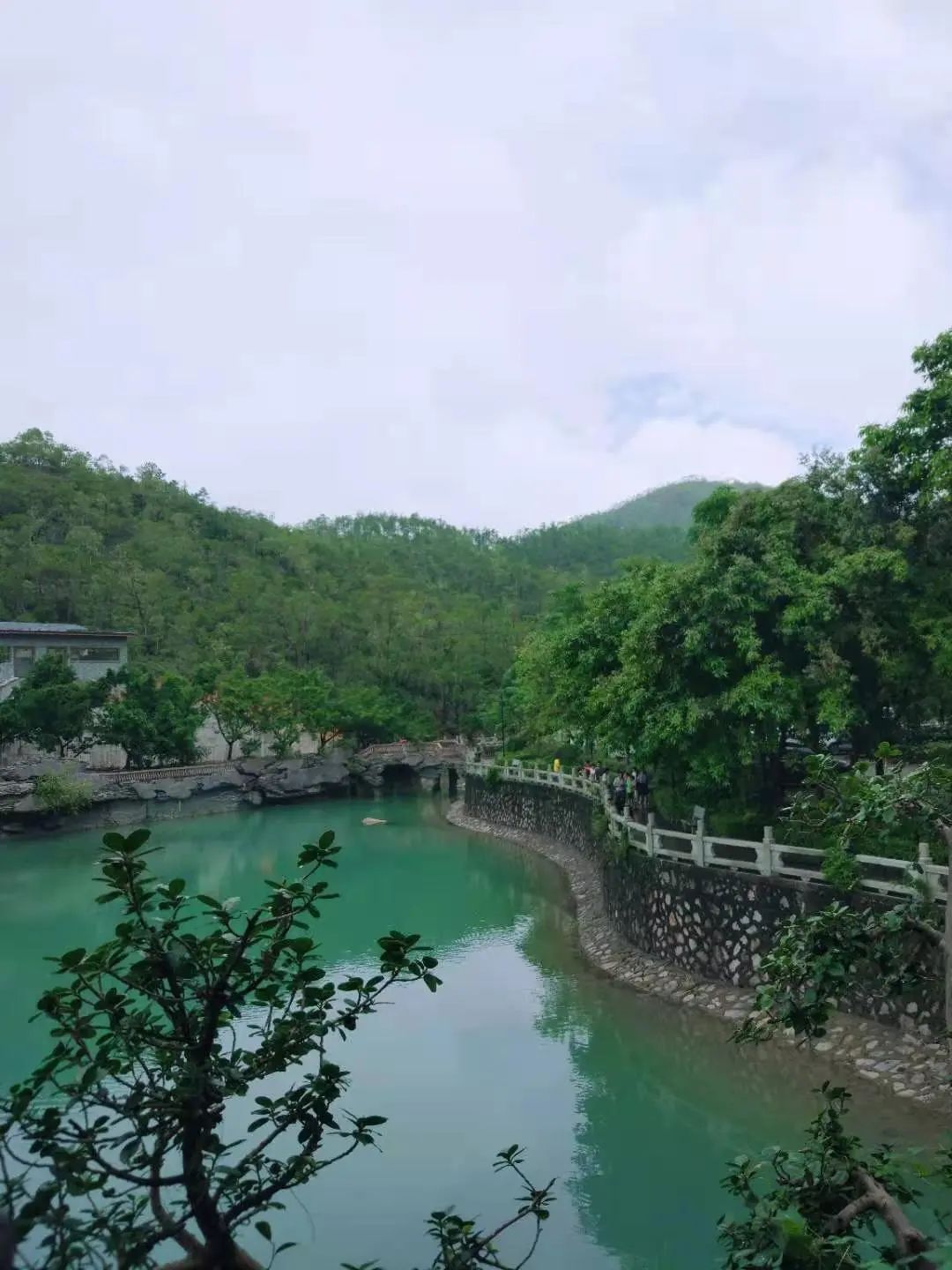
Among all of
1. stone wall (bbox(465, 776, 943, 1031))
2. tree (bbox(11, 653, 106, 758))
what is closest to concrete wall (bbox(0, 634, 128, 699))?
tree (bbox(11, 653, 106, 758))

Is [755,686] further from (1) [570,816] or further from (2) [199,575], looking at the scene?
(2) [199,575]

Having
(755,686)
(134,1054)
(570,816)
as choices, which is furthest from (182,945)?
(570,816)

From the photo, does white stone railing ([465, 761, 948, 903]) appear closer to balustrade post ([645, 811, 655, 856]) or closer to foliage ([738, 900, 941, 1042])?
balustrade post ([645, 811, 655, 856])

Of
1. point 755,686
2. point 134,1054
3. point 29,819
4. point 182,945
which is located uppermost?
point 755,686

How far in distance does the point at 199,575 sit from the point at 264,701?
16434 millimetres

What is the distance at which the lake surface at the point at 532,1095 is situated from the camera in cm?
635

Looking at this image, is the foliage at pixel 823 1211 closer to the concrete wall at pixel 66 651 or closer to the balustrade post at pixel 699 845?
the balustrade post at pixel 699 845

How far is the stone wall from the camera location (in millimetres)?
8211

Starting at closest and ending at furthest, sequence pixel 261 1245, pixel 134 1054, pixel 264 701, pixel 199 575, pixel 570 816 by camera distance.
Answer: pixel 134 1054
pixel 261 1245
pixel 570 816
pixel 264 701
pixel 199 575

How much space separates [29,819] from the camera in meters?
24.7

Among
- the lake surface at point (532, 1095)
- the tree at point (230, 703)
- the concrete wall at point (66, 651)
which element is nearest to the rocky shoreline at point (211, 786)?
the tree at point (230, 703)

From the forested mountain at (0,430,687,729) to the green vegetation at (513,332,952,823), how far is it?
25282 mm

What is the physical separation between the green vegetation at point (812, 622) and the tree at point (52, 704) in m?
18.6

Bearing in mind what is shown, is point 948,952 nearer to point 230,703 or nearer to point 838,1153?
point 838,1153
